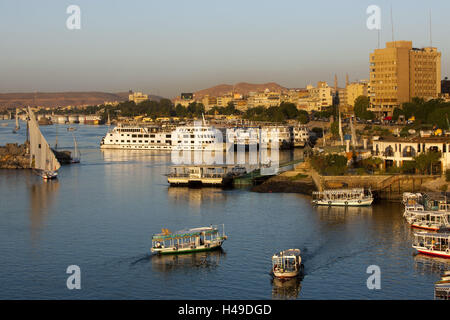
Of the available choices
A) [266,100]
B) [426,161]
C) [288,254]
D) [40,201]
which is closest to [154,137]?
[40,201]

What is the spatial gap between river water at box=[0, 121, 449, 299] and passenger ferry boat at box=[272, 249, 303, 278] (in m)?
0.17

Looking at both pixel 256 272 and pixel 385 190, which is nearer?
pixel 256 272

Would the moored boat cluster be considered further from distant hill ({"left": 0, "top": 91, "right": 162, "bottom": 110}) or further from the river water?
distant hill ({"left": 0, "top": 91, "right": 162, "bottom": 110})

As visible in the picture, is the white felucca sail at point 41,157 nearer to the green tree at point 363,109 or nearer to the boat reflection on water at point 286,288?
the boat reflection on water at point 286,288

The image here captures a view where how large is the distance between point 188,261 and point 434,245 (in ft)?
13.0

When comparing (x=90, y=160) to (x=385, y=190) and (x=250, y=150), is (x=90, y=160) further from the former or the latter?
(x=385, y=190)

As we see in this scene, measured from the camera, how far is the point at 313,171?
19.6 metres

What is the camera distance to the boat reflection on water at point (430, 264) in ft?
31.5

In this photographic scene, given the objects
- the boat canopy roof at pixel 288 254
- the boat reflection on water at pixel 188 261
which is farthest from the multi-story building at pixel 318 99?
the boat canopy roof at pixel 288 254
